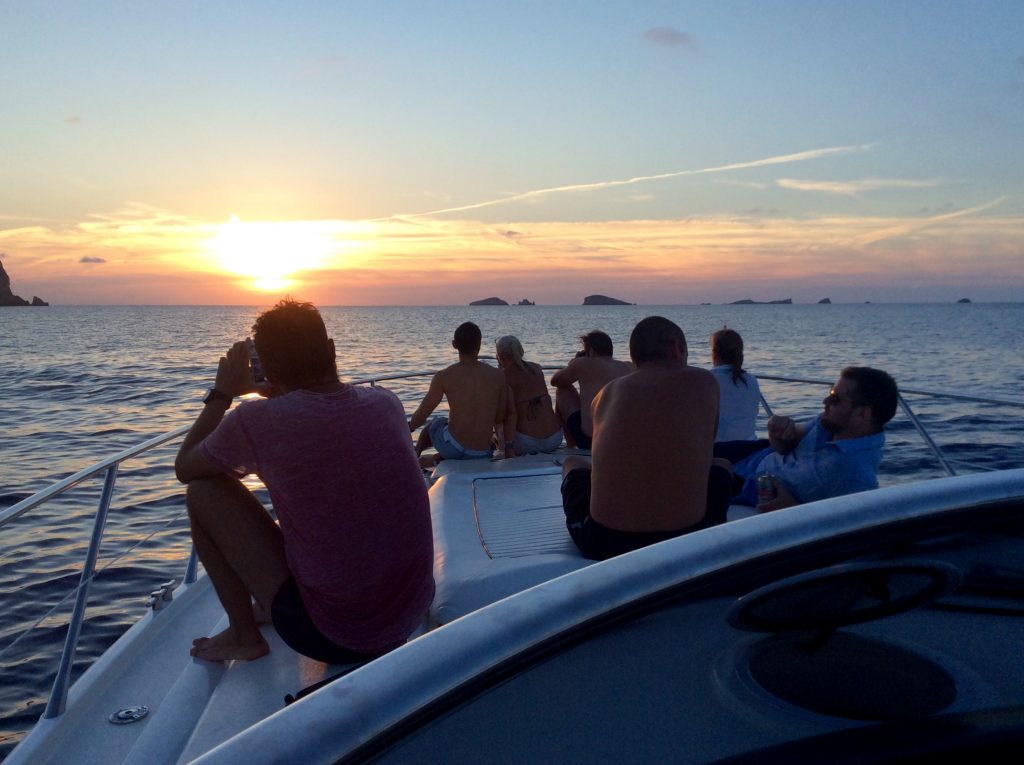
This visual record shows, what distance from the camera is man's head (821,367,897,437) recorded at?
11.1 feet

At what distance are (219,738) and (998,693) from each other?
1863 millimetres

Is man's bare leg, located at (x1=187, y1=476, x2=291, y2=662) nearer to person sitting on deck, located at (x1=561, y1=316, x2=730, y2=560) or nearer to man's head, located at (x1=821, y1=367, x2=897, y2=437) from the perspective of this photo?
person sitting on deck, located at (x1=561, y1=316, x2=730, y2=560)

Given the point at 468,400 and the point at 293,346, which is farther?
the point at 468,400

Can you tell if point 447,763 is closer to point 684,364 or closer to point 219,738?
point 219,738

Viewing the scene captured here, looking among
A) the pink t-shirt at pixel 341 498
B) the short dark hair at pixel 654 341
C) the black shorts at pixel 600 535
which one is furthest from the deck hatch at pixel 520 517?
the short dark hair at pixel 654 341

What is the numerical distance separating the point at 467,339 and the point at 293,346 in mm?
3096

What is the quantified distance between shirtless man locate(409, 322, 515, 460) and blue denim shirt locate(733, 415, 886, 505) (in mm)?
2099

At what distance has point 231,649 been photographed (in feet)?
8.71

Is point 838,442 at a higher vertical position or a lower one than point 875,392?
lower

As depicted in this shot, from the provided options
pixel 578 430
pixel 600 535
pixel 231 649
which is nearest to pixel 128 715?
pixel 231 649

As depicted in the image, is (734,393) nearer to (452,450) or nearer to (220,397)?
(452,450)

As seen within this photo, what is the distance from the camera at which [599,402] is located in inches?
125

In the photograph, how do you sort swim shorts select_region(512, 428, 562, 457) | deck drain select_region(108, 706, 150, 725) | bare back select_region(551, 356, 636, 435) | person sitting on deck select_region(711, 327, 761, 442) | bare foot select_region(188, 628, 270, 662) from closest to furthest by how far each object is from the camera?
1. deck drain select_region(108, 706, 150, 725)
2. bare foot select_region(188, 628, 270, 662)
3. person sitting on deck select_region(711, 327, 761, 442)
4. bare back select_region(551, 356, 636, 435)
5. swim shorts select_region(512, 428, 562, 457)

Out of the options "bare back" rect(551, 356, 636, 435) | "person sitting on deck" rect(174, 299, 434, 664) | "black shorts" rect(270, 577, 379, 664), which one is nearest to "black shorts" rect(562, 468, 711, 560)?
"person sitting on deck" rect(174, 299, 434, 664)
